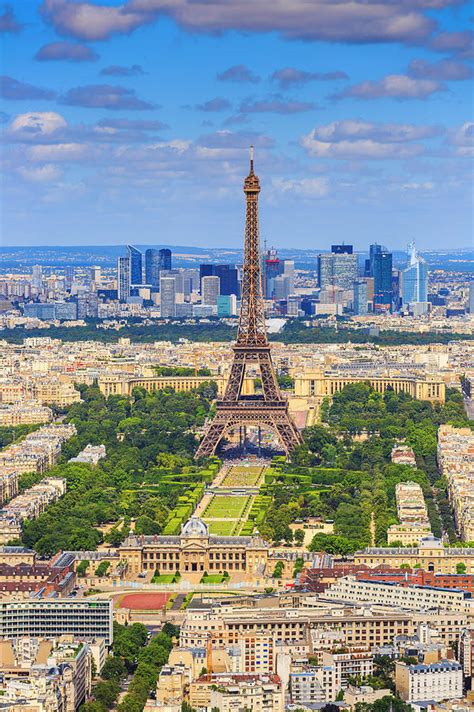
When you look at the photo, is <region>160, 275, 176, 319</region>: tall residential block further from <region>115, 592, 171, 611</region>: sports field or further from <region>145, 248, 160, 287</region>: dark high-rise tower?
<region>115, 592, 171, 611</region>: sports field

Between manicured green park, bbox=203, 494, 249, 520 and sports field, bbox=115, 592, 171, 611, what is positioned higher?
manicured green park, bbox=203, 494, 249, 520

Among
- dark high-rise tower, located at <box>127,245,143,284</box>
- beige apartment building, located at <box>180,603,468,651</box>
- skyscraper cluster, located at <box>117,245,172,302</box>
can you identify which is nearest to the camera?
A: beige apartment building, located at <box>180,603,468,651</box>

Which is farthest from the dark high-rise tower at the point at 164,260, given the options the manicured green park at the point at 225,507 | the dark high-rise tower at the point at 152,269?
the manicured green park at the point at 225,507

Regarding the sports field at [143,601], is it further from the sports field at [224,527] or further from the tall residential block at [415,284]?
the tall residential block at [415,284]

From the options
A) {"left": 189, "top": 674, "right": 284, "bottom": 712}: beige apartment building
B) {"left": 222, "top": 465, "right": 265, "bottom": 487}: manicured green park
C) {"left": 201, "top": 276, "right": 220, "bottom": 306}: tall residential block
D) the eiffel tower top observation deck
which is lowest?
{"left": 222, "top": 465, "right": 265, "bottom": 487}: manicured green park

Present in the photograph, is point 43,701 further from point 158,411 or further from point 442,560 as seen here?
point 158,411

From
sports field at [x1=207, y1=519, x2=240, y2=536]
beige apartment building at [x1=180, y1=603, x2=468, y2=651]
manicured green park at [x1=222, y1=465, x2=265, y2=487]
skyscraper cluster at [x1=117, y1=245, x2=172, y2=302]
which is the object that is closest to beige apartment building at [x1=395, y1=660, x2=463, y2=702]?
beige apartment building at [x1=180, y1=603, x2=468, y2=651]

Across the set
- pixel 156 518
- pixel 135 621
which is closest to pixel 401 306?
pixel 156 518
